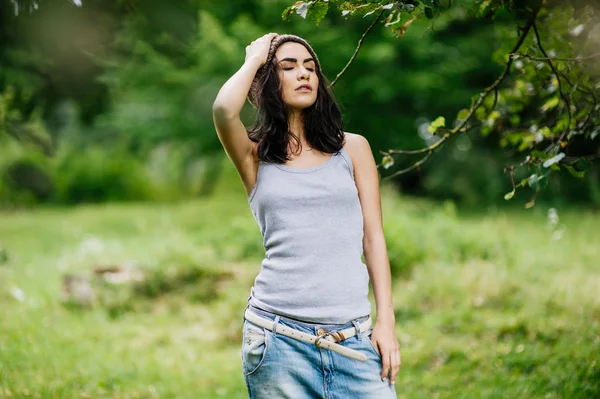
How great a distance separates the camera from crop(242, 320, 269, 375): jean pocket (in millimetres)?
2062

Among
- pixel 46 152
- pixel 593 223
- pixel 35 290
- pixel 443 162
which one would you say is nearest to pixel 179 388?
pixel 46 152

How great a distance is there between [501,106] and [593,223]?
7.44 m

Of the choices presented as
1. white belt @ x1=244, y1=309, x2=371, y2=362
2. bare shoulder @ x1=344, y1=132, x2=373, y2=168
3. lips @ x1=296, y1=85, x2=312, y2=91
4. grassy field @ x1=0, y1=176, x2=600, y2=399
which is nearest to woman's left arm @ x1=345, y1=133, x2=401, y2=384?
bare shoulder @ x1=344, y1=132, x2=373, y2=168

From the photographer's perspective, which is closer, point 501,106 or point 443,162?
point 501,106

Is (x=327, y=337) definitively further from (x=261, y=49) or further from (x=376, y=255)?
(x=261, y=49)

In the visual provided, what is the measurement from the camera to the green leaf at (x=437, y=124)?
288 cm

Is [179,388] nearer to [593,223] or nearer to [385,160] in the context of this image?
[385,160]

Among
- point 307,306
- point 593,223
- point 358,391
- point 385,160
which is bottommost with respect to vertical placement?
point 593,223

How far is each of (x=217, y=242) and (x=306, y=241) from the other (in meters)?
6.15

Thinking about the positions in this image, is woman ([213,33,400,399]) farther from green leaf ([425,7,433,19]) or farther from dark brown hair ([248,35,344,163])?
green leaf ([425,7,433,19])

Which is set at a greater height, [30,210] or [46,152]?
[46,152]

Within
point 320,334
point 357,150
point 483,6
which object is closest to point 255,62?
point 357,150

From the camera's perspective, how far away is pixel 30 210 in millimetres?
16078

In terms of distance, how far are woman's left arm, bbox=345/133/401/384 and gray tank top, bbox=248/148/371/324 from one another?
2.2 inches
